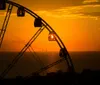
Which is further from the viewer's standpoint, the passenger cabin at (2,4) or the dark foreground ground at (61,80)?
the dark foreground ground at (61,80)

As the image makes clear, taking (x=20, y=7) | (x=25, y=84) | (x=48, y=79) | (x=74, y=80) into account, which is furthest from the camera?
(x=48, y=79)

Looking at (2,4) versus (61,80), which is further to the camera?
(61,80)

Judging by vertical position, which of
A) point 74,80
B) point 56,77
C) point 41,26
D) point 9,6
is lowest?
point 56,77

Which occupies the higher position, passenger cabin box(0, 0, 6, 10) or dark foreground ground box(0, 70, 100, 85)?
passenger cabin box(0, 0, 6, 10)

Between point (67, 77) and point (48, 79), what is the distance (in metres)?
1.81

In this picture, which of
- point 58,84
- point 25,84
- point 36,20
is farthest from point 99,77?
point 36,20

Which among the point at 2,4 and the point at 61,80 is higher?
the point at 2,4

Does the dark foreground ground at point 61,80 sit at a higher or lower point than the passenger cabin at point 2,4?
lower

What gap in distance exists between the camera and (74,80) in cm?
2927

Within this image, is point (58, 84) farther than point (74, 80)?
Yes

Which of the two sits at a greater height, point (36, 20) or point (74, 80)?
point (36, 20)

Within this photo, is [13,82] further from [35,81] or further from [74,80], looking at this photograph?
[74,80]

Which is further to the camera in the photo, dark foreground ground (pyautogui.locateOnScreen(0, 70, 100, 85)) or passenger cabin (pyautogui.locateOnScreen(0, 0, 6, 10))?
dark foreground ground (pyautogui.locateOnScreen(0, 70, 100, 85))

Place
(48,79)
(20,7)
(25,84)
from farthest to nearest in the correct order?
(48,79) → (25,84) → (20,7)
